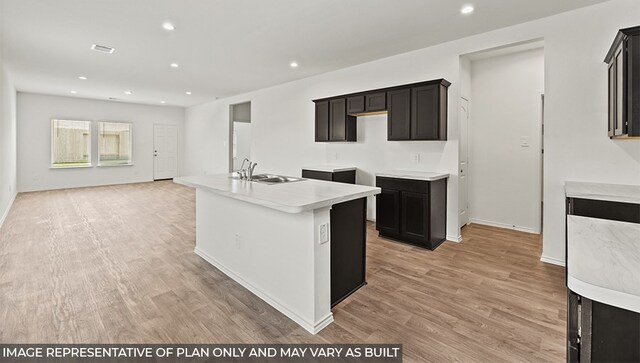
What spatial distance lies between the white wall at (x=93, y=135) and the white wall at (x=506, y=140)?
32.3ft

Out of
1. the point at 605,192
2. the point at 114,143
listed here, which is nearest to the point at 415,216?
the point at 605,192

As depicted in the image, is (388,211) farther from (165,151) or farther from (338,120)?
(165,151)

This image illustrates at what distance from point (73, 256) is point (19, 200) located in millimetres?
5372

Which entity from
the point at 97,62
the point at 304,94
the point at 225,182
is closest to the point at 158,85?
the point at 97,62

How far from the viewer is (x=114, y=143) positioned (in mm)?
9578

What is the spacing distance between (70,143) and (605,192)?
11.7m

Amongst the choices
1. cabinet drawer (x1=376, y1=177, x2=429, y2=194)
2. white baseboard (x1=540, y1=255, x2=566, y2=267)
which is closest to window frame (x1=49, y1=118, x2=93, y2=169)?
cabinet drawer (x1=376, y1=177, x2=429, y2=194)

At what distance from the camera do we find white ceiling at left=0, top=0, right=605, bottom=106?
3094 mm

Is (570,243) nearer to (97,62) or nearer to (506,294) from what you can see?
(506,294)

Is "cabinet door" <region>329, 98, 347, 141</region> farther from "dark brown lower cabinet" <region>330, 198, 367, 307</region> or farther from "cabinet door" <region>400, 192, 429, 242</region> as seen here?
"dark brown lower cabinet" <region>330, 198, 367, 307</region>

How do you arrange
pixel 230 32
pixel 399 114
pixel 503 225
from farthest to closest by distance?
1. pixel 503 225
2. pixel 399 114
3. pixel 230 32

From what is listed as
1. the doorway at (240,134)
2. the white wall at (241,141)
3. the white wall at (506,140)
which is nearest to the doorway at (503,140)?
the white wall at (506,140)

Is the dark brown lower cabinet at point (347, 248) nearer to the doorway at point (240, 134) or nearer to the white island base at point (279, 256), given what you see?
the white island base at point (279, 256)

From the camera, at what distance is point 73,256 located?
3.44m
